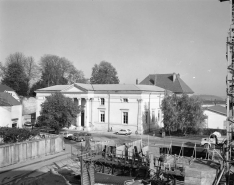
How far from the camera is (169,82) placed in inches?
2152

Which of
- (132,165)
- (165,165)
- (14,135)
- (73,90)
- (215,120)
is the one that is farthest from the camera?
(215,120)

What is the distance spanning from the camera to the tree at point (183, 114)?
35.2 meters

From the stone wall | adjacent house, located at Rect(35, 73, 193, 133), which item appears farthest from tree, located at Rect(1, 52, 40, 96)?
adjacent house, located at Rect(35, 73, 193, 133)

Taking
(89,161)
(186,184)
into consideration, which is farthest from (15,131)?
(186,184)

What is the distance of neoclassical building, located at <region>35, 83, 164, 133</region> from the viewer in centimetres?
3896

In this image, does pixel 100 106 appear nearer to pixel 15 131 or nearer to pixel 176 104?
pixel 176 104

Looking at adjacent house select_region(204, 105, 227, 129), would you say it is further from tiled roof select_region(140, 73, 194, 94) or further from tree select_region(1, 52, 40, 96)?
tree select_region(1, 52, 40, 96)

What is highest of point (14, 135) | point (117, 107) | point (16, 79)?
point (16, 79)

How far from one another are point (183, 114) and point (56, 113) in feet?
58.7

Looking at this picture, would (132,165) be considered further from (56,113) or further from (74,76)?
(74,76)

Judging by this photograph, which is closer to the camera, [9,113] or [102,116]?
[9,113]

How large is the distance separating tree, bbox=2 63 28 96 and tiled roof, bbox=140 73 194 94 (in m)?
30.0

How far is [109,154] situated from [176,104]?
18.7m

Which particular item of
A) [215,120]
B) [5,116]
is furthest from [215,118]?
[5,116]
